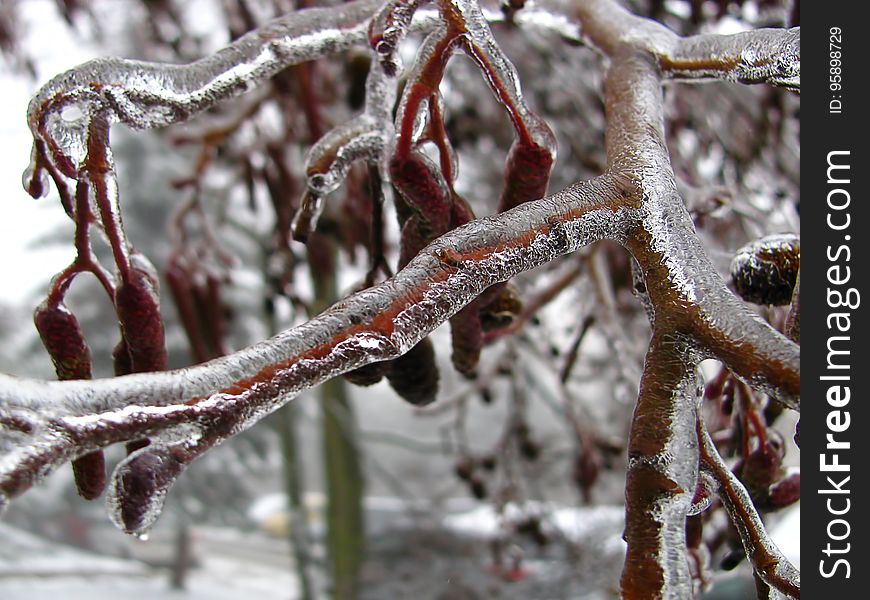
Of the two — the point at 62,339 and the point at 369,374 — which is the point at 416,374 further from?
the point at 62,339

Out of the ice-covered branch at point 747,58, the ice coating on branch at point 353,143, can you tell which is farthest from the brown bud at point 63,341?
the ice-covered branch at point 747,58

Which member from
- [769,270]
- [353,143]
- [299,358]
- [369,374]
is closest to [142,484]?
[299,358]

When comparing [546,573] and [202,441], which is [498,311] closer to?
[202,441]

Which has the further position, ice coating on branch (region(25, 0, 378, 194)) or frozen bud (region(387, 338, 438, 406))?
frozen bud (region(387, 338, 438, 406))

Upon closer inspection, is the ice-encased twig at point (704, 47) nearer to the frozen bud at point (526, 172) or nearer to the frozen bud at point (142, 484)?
the frozen bud at point (526, 172)

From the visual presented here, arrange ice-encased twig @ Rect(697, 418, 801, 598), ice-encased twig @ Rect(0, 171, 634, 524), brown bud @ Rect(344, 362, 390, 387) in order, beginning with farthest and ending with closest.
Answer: brown bud @ Rect(344, 362, 390, 387) → ice-encased twig @ Rect(697, 418, 801, 598) → ice-encased twig @ Rect(0, 171, 634, 524)

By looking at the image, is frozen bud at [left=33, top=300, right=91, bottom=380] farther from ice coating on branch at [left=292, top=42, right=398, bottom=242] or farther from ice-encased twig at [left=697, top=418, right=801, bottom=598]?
ice-encased twig at [left=697, top=418, right=801, bottom=598]

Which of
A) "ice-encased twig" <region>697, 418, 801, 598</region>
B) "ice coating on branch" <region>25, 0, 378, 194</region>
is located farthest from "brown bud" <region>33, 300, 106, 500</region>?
"ice-encased twig" <region>697, 418, 801, 598</region>

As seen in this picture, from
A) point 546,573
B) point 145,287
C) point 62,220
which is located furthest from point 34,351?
point 145,287
